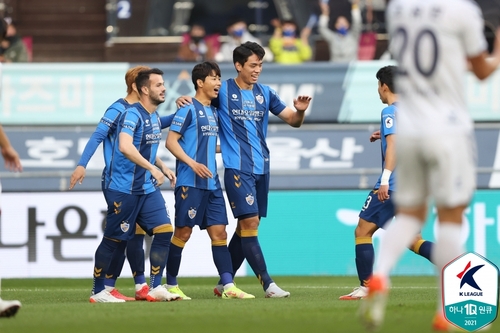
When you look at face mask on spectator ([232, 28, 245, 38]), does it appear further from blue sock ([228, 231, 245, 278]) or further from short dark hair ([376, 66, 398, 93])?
short dark hair ([376, 66, 398, 93])

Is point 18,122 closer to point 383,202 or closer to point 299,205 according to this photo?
point 299,205

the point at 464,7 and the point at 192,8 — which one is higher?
the point at 192,8

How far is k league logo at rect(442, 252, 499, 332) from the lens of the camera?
5.82m

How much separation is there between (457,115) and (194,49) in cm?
1172

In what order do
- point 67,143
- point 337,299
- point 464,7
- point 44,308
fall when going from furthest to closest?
point 67,143 < point 337,299 < point 44,308 < point 464,7

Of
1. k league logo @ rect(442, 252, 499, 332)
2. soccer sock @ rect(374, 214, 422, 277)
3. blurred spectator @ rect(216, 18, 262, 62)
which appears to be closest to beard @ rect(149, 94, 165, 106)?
k league logo @ rect(442, 252, 499, 332)

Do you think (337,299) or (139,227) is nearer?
(337,299)

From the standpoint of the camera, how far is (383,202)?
857 cm

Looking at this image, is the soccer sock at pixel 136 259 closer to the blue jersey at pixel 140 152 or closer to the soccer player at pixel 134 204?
the soccer player at pixel 134 204

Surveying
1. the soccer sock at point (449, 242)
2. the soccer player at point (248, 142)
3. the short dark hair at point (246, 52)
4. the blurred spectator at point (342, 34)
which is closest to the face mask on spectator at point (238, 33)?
the blurred spectator at point (342, 34)

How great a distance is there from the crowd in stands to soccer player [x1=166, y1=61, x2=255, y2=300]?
721 centimetres

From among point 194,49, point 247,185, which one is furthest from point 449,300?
point 194,49

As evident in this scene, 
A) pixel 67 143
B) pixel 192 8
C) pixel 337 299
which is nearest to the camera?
pixel 337 299

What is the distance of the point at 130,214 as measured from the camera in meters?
8.60
